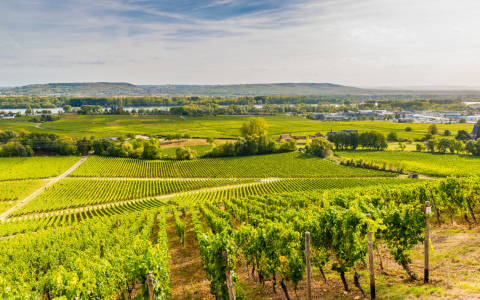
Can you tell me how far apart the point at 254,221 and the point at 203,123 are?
503 feet

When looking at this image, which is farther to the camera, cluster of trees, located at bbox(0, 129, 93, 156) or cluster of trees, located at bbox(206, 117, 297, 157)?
cluster of trees, located at bbox(0, 129, 93, 156)

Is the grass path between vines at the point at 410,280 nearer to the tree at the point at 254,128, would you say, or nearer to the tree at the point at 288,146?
the tree at the point at 288,146

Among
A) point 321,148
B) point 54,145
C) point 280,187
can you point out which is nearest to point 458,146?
point 321,148

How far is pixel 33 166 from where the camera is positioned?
81.4 meters

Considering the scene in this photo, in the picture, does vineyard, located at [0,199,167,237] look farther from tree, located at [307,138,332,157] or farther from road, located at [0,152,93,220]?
tree, located at [307,138,332,157]

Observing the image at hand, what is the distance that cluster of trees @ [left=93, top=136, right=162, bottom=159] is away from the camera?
94125 mm

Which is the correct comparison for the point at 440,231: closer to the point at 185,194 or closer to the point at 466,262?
the point at 466,262

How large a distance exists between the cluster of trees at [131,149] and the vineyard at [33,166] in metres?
9.65

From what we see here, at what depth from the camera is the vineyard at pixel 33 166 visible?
241ft

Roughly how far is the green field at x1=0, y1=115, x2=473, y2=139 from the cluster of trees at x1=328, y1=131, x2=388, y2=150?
92.3ft

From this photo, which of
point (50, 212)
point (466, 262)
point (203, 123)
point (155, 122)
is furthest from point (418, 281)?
point (155, 122)

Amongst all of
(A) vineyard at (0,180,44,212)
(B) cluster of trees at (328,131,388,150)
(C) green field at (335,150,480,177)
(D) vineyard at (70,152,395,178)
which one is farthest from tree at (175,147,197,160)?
(B) cluster of trees at (328,131,388,150)

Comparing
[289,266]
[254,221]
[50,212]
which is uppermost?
[289,266]

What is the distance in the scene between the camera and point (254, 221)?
931 inches
